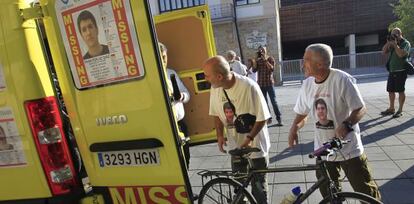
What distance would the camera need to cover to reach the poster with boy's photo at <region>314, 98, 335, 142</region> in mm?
2924

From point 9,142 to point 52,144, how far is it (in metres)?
0.32

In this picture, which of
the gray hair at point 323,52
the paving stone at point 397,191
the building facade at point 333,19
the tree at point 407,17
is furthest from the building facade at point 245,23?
the gray hair at point 323,52

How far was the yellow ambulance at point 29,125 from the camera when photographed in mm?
2424

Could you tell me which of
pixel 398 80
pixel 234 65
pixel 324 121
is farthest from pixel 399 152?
pixel 234 65

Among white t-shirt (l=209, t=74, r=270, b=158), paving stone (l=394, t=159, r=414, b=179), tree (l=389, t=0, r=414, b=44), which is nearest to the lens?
white t-shirt (l=209, t=74, r=270, b=158)

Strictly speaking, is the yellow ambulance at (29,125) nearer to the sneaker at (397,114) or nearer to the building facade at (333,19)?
the sneaker at (397,114)

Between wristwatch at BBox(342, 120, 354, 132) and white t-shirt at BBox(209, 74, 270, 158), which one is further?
white t-shirt at BBox(209, 74, 270, 158)

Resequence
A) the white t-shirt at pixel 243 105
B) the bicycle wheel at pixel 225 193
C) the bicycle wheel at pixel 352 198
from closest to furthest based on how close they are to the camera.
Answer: the bicycle wheel at pixel 352 198, the bicycle wheel at pixel 225 193, the white t-shirt at pixel 243 105

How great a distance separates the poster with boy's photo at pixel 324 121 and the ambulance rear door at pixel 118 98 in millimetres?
1246

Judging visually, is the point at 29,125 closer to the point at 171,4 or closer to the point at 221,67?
the point at 221,67

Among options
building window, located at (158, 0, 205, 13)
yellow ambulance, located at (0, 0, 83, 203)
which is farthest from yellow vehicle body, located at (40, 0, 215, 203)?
building window, located at (158, 0, 205, 13)

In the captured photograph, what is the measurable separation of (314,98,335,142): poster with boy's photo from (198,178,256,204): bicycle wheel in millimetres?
766

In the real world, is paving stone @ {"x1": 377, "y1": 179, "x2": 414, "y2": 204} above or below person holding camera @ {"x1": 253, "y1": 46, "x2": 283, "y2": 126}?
below

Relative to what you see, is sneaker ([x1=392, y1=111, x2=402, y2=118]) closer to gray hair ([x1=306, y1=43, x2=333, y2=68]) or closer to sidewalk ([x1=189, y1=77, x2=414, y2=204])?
sidewalk ([x1=189, y1=77, x2=414, y2=204])
